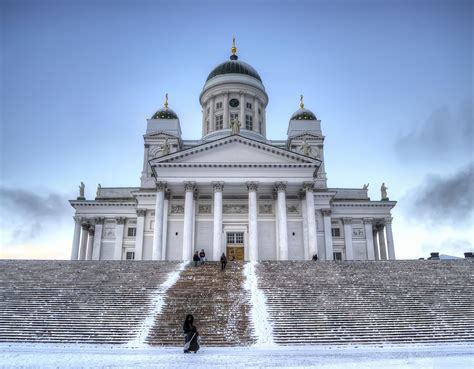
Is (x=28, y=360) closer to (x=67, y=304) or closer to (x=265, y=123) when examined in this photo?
(x=67, y=304)

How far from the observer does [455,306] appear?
58.0 ft

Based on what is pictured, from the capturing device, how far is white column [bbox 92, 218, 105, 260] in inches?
1590

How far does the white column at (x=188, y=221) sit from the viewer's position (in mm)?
30812

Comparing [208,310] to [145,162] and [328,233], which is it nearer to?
[328,233]

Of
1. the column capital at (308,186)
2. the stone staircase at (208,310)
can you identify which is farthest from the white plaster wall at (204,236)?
the stone staircase at (208,310)

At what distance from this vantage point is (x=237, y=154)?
110 feet

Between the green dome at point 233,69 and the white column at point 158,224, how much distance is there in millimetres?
22636

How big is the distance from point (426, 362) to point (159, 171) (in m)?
25.2

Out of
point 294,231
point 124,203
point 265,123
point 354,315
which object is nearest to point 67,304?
point 354,315

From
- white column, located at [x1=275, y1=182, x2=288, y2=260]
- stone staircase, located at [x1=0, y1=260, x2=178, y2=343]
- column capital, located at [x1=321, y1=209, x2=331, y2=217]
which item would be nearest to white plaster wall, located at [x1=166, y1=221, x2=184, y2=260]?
white column, located at [x1=275, y1=182, x2=288, y2=260]

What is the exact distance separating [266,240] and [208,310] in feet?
57.6

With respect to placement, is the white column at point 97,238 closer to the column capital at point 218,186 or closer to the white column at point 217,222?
the white column at point 217,222

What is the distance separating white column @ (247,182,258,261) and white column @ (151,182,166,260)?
6735 millimetres

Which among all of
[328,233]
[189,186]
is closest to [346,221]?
[328,233]
